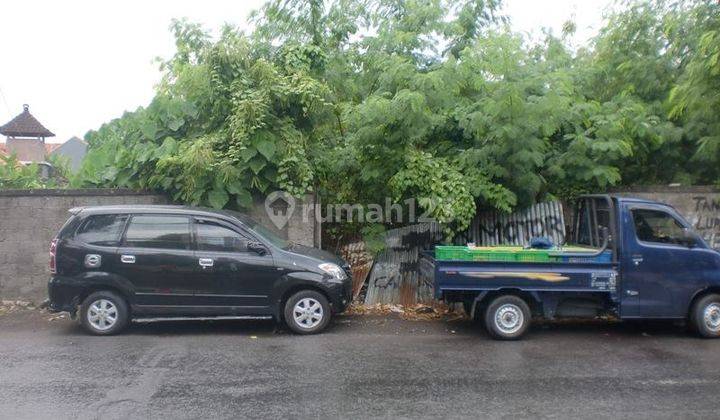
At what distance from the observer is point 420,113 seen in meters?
8.84

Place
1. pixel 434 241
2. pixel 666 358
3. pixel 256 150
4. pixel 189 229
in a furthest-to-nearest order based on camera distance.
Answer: pixel 434 241 → pixel 256 150 → pixel 189 229 → pixel 666 358

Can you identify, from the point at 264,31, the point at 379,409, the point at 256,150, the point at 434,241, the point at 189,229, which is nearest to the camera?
the point at 379,409

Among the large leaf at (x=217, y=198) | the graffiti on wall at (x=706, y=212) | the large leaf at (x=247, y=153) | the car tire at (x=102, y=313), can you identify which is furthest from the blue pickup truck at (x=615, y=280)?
the car tire at (x=102, y=313)

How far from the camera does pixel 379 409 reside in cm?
529

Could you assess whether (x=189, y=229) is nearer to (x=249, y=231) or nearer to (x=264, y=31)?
(x=249, y=231)

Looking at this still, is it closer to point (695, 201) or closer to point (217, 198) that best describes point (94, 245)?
point (217, 198)

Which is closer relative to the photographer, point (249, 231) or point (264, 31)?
point (249, 231)

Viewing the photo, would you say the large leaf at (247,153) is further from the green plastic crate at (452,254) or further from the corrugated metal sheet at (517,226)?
the corrugated metal sheet at (517,226)

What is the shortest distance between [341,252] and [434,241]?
169cm

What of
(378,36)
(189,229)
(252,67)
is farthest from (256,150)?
(378,36)

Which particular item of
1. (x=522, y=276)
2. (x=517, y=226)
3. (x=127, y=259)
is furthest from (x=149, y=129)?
(x=522, y=276)

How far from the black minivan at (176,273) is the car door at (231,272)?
0.01m

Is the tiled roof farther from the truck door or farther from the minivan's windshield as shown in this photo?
the truck door

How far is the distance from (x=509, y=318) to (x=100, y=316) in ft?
17.8
